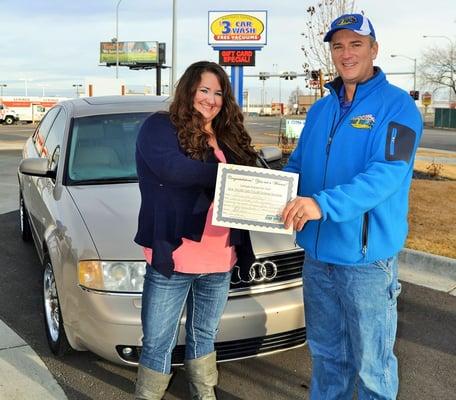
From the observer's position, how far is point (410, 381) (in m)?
3.28

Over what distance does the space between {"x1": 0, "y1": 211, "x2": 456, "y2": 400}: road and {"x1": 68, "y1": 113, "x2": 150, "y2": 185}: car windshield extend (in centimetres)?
115

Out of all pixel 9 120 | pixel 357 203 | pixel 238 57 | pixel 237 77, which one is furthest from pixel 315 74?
pixel 9 120

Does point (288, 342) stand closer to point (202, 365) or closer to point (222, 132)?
point (202, 365)

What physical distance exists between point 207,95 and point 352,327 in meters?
1.14

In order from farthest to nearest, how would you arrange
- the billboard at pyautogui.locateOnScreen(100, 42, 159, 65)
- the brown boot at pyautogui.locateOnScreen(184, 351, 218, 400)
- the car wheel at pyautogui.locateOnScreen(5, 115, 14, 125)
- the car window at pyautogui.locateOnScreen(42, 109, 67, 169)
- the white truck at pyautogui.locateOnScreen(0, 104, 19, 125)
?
the billboard at pyautogui.locateOnScreen(100, 42, 159, 65) < the car wheel at pyautogui.locateOnScreen(5, 115, 14, 125) < the white truck at pyautogui.locateOnScreen(0, 104, 19, 125) < the car window at pyautogui.locateOnScreen(42, 109, 67, 169) < the brown boot at pyautogui.locateOnScreen(184, 351, 218, 400)

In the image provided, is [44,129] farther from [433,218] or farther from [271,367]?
[433,218]

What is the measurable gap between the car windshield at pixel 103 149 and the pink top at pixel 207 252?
1.74m

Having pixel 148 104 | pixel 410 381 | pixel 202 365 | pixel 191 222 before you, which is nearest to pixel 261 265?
pixel 202 365

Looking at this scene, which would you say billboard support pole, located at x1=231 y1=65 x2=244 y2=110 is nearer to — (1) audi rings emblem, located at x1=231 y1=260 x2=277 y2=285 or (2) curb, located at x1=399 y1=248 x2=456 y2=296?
(2) curb, located at x1=399 y1=248 x2=456 y2=296

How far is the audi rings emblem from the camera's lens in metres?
3.02

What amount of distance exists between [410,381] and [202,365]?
55.8 inches

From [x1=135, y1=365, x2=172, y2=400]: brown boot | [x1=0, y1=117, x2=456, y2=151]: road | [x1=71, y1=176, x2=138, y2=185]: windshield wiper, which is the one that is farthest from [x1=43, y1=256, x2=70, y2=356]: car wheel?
[x1=0, y1=117, x2=456, y2=151]: road

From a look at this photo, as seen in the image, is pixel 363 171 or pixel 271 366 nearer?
pixel 363 171

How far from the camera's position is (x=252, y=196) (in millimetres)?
2152
